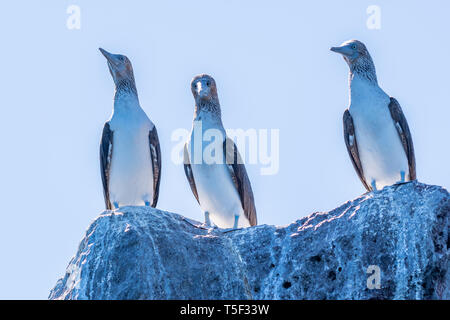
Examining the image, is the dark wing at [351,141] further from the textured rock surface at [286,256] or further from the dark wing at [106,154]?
the dark wing at [106,154]

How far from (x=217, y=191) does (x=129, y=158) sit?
195cm

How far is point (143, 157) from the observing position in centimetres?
2348

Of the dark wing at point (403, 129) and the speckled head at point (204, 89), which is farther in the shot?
the speckled head at point (204, 89)

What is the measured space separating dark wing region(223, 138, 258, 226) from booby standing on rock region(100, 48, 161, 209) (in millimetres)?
1602

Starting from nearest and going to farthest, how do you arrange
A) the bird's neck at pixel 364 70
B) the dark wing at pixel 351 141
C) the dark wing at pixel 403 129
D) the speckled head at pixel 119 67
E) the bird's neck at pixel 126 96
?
the dark wing at pixel 403 129 < the dark wing at pixel 351 141 < the bird's neck at pixel 364 70 < the bird's neck at pixel 126 96 < the speckled head at pixel 119 67

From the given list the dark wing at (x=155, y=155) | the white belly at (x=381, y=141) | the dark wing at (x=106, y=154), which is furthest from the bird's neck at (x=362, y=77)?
the dark wing at (x=106, y=154)

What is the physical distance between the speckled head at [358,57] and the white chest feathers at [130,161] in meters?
4.45

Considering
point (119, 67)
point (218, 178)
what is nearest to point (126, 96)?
point (119, 67)

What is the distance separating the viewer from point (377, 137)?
22.6 m

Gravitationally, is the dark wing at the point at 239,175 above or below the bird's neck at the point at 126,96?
below

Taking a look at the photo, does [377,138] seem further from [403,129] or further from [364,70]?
[364,70]

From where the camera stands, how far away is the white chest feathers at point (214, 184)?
75.6 feet
